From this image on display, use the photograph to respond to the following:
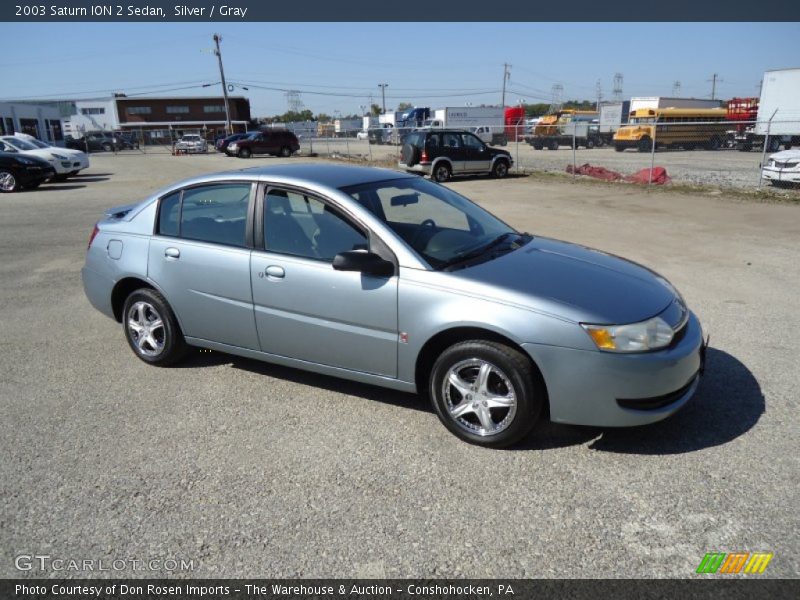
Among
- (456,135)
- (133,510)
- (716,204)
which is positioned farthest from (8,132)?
(133,510)

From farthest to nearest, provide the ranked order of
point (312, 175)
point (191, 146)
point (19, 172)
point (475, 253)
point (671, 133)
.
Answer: point (191, 146)
point (671, 133)
point (19, 172)
point (312, 175)
point (475, 253)

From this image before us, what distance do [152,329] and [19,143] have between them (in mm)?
20858

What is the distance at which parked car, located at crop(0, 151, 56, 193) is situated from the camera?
722 inches

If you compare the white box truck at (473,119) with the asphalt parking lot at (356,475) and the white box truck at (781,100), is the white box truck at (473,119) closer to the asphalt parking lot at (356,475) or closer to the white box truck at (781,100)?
the white box truck at (781,100)

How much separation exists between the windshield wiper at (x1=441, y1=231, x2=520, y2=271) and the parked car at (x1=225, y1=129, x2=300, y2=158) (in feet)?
115

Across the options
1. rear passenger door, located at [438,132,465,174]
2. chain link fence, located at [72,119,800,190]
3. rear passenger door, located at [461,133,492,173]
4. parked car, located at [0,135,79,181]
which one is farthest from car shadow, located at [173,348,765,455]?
parked car, located at [0,135,79,181]

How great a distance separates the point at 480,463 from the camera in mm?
3398

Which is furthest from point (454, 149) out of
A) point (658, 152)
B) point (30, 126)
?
point (30, 126)

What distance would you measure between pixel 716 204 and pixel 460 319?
12659 millimetres

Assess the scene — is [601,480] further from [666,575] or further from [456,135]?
[456,135]

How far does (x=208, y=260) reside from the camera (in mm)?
4363

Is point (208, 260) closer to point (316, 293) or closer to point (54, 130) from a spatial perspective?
point (316, 293)

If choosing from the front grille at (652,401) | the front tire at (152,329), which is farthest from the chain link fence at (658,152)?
the front tire at (152,329)

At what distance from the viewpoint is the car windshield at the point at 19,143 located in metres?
21.2
